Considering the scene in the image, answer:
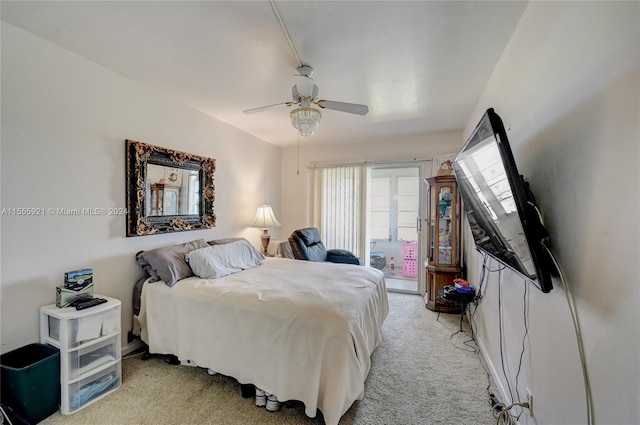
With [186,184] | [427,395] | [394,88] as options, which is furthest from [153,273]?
[394,88]

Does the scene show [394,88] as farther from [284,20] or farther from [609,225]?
[609,225]

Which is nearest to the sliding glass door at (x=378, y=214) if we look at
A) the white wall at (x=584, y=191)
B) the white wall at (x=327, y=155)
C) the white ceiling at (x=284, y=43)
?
the white wall at (x=327, y=155)

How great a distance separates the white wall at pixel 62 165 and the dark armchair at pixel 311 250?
1.46 meters

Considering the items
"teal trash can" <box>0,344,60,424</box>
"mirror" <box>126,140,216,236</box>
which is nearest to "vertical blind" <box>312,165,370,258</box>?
"mirror" <box>126,140,216,236</box>

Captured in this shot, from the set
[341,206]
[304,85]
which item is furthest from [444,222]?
[304,85]

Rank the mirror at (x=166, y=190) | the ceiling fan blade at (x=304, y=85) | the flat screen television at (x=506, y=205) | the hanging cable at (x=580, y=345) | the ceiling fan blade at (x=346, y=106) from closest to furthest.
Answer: the hanging cable at (x=580, y=345)
the flat screen television at (x=506, y=205)
the ceiling fan blade at (x=304, y=85)
the ceiling fan blade at (x=346, y=106)
the mirror at (x=166, y=190)

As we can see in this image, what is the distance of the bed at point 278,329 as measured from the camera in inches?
61.3

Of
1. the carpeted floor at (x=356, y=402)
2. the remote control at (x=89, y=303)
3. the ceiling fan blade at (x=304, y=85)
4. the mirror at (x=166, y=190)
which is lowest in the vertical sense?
the carpeted floor at (x=356, y=402)

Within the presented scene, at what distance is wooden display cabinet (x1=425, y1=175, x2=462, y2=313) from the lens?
3455mm

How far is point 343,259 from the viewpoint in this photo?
379 centimetres

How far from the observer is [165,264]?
7.40 feet

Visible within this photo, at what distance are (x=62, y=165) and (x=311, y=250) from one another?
2.62m

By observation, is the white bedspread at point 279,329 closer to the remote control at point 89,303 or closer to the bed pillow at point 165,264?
the bed pillow at point 165,264

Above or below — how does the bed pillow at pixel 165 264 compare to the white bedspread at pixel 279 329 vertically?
above
